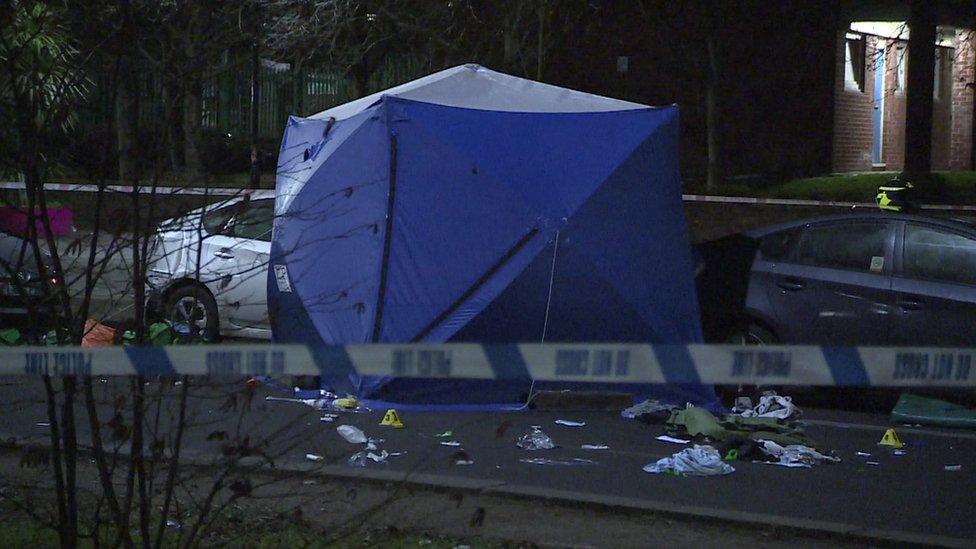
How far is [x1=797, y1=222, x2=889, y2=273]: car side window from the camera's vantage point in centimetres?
1050

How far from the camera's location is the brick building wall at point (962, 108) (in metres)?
27.8

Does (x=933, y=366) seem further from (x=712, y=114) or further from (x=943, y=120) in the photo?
(x=943, y=120)

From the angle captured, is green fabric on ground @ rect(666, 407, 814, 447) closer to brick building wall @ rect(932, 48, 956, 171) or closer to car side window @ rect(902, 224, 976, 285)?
car side window @ rect(902, 224, 976, 285)

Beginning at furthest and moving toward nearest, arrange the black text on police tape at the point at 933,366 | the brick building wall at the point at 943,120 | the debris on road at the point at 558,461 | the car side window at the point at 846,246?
the brick building wall at the point at 943,120, the car side window at the point at 846,246, the debris on road at the point at 558,461, the black text on police tape at the point at 933,366

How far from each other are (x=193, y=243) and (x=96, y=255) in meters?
0.48

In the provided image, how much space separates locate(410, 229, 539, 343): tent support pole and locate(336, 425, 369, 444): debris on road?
1351 mm

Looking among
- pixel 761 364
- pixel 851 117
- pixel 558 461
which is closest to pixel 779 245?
pixel 558 461

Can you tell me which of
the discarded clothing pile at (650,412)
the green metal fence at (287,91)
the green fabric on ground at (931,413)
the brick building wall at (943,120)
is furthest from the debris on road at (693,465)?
the brick building wall at (943,120)

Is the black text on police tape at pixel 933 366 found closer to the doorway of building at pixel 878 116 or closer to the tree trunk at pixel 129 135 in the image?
the tree trunk at pixel 129 135

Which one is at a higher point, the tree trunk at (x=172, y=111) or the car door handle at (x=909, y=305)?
the tree trunk at (x=172, y=111)

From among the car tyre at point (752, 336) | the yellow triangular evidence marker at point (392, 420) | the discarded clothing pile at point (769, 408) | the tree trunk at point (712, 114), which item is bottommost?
the yellow triangular evidence marker at point (392, 420)

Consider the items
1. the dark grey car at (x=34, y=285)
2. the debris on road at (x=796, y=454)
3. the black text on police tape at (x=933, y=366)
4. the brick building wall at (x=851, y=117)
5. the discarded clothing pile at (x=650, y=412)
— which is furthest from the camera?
the brick building wall at (x=851, y=117)

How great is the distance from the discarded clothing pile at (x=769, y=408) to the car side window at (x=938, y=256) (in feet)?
5.03

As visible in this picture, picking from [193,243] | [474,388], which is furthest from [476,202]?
[193,243]
